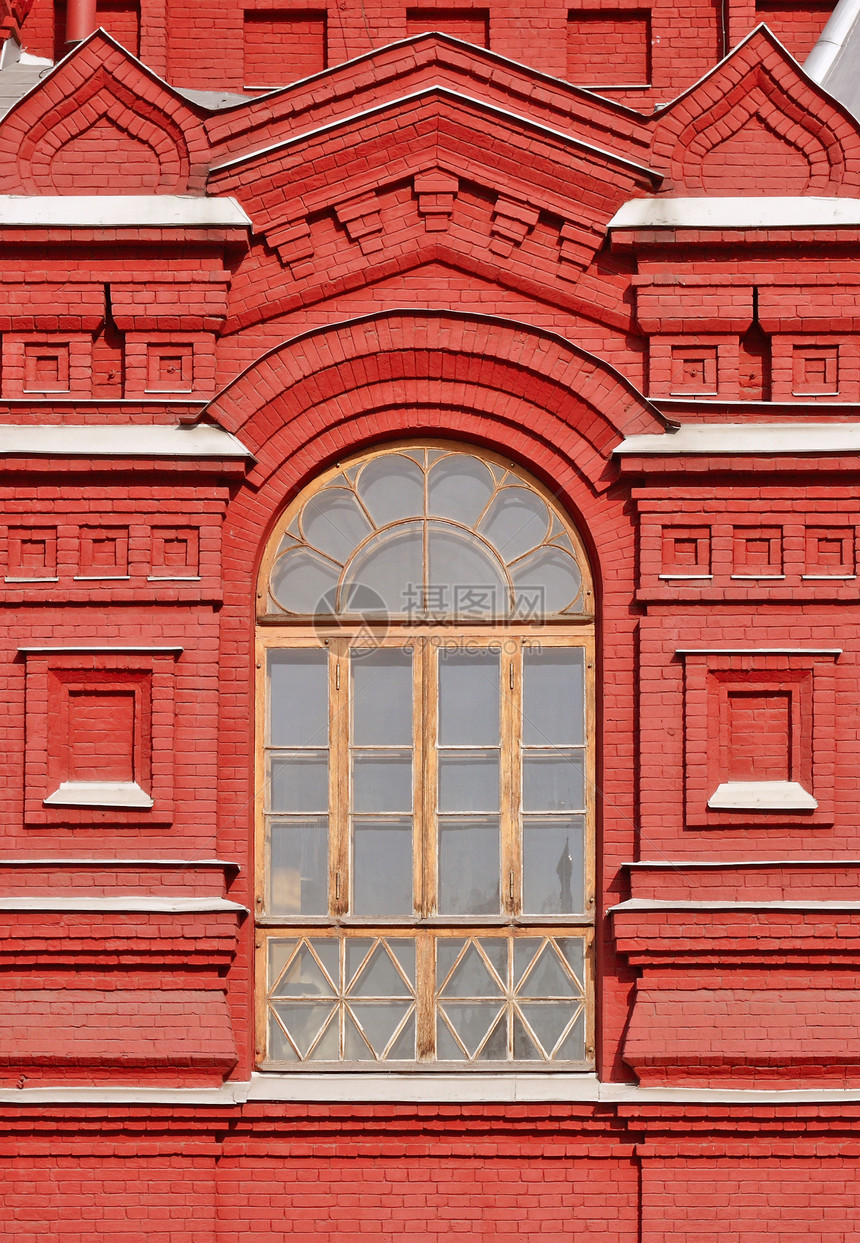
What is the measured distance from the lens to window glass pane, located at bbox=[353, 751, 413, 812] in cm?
697

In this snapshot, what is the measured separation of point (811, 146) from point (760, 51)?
0.50m

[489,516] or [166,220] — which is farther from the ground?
[166,220]

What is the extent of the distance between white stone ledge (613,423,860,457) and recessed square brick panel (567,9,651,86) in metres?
2.12

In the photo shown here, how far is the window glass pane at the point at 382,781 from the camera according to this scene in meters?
6.97

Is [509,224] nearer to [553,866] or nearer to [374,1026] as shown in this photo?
A: [553,866]

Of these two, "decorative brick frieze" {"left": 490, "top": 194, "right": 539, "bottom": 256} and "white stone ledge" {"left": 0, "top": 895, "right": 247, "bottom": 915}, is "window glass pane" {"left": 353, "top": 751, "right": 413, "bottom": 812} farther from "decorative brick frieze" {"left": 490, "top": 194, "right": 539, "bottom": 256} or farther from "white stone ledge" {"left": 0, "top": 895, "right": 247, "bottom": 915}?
"decorative brick frieze" {"left": 490, "top": 194, "right": 539, "bottom": 256}

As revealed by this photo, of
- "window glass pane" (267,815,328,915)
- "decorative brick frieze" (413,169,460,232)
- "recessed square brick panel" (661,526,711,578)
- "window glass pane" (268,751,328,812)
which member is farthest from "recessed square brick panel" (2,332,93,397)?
"recessed square brick panel" (661,526,711,578)

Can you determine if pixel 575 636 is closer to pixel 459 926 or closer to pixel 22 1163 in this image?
pixel 459 926

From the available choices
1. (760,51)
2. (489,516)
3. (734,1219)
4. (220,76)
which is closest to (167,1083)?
(734,1219)

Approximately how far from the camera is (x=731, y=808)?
664 centimetres

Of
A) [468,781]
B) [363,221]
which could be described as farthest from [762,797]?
[363,221]

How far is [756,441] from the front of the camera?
6793 millimetres

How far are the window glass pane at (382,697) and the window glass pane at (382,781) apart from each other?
0.07m

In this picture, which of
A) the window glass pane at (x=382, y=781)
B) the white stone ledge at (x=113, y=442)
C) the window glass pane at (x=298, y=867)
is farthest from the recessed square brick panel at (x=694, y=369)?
the window glass pane at (x=298, y=867)
